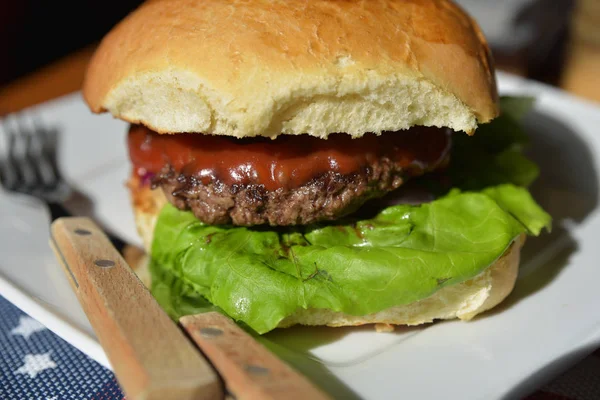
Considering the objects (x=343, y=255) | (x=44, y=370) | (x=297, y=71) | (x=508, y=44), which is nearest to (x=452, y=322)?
(x=343, y=255)

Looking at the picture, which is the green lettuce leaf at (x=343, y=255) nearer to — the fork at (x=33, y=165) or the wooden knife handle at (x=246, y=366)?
the wooden knife handle at (x=246, y=366)

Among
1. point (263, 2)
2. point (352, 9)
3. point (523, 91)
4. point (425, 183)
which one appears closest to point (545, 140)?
point (523, 91)

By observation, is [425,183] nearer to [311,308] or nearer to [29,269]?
[311,308]

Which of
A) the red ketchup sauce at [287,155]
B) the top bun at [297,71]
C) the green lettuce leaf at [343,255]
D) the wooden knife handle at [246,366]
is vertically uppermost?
the top bun at [297,71]

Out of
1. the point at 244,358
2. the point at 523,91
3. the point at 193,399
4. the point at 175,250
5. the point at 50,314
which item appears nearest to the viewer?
the point at 193,399

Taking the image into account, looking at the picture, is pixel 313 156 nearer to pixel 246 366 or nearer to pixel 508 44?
pixel 246 366

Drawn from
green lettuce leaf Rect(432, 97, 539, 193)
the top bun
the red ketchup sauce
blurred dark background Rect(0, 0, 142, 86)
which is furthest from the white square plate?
blurred dark background Rect(0, 0, 142, 86)

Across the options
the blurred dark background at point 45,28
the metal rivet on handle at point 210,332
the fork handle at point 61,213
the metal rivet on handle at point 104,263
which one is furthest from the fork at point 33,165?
the blurred dark background at point 45,28
